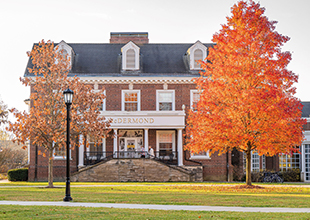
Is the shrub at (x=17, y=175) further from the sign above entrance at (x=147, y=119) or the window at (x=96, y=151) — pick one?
the sign above entrance at (x=147, y=119)

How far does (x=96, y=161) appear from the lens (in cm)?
3092

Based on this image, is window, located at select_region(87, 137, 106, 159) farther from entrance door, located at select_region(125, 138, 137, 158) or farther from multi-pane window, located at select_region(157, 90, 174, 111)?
multi-pane window, located at select_region(157, 90, 174, 111)

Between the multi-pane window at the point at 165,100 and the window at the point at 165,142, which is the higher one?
the multi-pane window at the point at 165,100

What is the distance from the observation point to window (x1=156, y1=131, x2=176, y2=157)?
32784 millimetres

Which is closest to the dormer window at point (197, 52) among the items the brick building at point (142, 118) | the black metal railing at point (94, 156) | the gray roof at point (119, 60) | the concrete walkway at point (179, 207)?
the brick building at point (142, 118)

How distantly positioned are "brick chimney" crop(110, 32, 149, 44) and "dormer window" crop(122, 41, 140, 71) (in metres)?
4.58

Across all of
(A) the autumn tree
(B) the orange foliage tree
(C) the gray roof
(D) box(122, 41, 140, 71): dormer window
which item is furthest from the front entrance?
(A) the autumn tree

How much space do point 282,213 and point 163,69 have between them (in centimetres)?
2353

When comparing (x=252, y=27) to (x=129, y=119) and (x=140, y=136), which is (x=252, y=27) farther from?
(x=140, y=136)

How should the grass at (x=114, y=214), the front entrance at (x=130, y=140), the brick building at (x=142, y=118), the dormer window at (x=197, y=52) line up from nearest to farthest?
the grass at (x=114, y=214) → the brick building at (x=142, y=118) → the front entrance at (x=130, y=140) → the dormer window at (x=197, y=52)

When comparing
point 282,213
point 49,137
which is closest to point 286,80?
point 282,213

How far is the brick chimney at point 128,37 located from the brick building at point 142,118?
2.75 m

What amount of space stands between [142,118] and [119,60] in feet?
21.5

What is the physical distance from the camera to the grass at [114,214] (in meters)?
10.6
